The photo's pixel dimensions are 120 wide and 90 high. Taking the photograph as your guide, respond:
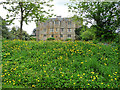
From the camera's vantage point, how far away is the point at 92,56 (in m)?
7.50

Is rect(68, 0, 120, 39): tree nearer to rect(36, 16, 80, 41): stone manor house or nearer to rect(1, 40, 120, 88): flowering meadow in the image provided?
rect(1, 40, 120, 88): flowering meadow

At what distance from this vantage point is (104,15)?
11.5 meters

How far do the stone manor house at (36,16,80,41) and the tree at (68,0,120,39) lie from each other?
7150 millimetres

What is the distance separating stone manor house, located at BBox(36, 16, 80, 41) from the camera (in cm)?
1858

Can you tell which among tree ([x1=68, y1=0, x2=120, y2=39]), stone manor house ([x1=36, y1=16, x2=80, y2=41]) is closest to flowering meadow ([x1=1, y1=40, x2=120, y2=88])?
tree ([x1=68, y1=0, x2=120, y2=39])

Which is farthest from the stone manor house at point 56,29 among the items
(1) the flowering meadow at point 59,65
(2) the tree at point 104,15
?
(1) the flowering meadow at point 59,65

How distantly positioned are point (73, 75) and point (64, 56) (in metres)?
1.93

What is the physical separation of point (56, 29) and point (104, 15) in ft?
33.7

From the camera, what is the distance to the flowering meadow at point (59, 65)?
5443mm

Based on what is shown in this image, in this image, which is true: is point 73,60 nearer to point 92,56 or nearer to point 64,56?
point 64,56

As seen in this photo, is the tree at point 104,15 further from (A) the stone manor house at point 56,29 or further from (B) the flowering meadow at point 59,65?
(A) the stone manor house at point 56,29

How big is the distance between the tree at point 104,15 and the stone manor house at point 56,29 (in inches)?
282

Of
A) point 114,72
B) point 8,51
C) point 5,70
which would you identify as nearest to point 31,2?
point 8,51

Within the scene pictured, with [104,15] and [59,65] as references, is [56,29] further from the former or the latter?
[59,65]
